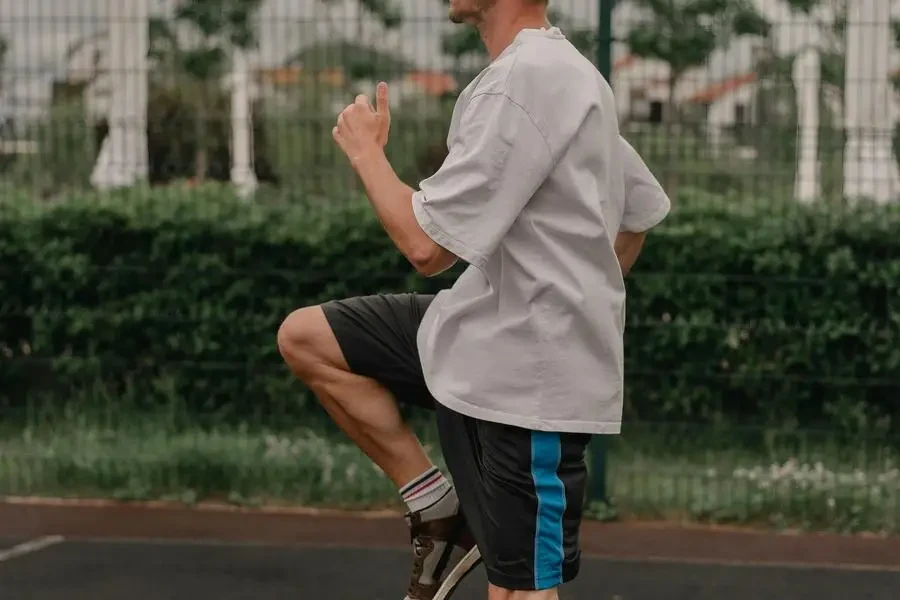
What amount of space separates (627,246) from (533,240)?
0.49m

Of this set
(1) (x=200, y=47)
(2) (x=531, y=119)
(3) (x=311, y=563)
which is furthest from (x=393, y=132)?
(2) (x=531, y=119)

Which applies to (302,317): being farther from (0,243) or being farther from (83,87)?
(0,243)

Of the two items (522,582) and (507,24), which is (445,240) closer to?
(507,24)

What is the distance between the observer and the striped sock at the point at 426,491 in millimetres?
3041

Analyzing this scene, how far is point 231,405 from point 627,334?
164cm

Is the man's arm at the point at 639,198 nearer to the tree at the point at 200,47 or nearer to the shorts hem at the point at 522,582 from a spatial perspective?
the shorts hem at the point at 522,582

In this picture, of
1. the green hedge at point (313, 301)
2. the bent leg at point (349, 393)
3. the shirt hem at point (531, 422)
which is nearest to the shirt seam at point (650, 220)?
the shirt hem at point (531, 422)

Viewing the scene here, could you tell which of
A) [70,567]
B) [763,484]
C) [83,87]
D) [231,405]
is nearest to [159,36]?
[83,87]

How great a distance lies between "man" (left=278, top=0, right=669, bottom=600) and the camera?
2.46 meters

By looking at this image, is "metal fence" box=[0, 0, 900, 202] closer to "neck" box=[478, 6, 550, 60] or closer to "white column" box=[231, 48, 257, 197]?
"white column" box=[231, 48, 257, 197]

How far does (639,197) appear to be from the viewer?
2857mm

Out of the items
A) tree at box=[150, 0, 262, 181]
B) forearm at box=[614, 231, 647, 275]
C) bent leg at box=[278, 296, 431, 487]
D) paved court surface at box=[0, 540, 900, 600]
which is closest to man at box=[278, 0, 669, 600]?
forearm at box=[614, 231, 647, 275]

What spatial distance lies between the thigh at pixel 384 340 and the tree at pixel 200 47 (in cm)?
231

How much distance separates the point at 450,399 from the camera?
8.79 ft
